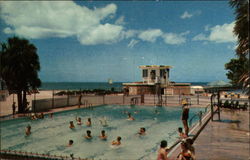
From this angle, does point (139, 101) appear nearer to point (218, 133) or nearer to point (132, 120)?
point (132, 120)

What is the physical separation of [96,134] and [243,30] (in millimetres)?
14607

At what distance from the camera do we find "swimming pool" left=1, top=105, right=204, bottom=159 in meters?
14.1

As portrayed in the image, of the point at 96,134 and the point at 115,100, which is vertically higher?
the point at 115,100

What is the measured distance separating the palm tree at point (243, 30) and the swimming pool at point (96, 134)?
7.59m

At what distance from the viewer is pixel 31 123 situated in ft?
70.2

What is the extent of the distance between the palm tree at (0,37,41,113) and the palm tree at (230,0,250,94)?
22441 mm

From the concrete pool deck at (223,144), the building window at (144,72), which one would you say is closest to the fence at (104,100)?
the building window at (144,72)

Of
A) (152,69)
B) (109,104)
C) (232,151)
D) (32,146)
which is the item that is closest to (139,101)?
(109,104)

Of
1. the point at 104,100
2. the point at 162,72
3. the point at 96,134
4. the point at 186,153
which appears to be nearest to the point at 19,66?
the point at 96,134

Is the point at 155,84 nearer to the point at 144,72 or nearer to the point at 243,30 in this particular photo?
the point at 144,72

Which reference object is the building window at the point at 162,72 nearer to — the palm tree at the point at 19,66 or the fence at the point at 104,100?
the fence at the point at 104,100

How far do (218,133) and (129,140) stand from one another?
7118 mm

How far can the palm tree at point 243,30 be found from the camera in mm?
6102

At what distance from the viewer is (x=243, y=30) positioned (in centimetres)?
686
